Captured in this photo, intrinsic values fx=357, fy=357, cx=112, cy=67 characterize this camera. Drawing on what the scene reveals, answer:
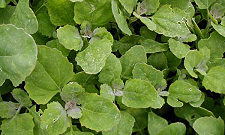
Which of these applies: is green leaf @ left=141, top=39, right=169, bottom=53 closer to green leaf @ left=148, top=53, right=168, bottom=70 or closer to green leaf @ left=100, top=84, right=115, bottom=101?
green leaf @ left=148, top=53, right=168, bottom=70

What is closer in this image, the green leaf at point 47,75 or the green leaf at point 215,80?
the green leaf at point 47,75

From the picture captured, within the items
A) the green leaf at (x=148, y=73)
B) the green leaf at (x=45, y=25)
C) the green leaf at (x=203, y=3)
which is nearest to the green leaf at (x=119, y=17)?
the green leaf at (x=148, y=73)

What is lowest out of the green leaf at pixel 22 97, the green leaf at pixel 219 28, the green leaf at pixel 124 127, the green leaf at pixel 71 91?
the green leaf at pixel 124 127

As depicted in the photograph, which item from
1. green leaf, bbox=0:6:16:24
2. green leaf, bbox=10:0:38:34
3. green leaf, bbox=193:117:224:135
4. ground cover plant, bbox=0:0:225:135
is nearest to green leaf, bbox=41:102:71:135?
ground cover plant, bbox=0:0:225:135

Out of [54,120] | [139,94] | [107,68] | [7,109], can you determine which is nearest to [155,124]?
[139,94]

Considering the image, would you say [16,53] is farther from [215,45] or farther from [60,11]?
[215,45]

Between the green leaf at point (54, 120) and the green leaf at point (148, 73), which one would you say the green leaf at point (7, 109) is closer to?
the green leaf at point (54, 120)
